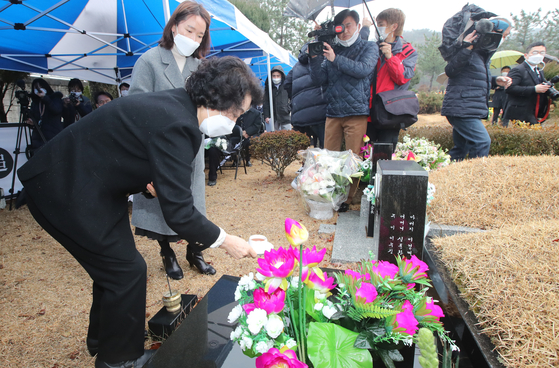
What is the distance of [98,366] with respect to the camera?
1.56 metres

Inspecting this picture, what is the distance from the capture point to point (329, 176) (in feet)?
12.6

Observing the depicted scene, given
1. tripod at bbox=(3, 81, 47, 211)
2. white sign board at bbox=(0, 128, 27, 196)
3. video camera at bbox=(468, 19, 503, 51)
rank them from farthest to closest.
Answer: white sign board at bbox=(0, 128, 27, 196), tripod at bbox=(3, 81, 47, 211), video camera at bbox=(468, 19, 503, 51)

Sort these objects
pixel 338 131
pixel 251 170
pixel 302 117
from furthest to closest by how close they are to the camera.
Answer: pixel 251 170
pixel 302 117
pixel 338 131

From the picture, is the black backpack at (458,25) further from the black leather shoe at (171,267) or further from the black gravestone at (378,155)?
the black leather shoe at (171,267)

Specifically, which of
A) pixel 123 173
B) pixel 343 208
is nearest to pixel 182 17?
pixel 123 173

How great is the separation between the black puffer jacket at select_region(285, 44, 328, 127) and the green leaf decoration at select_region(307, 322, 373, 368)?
12.4 feet

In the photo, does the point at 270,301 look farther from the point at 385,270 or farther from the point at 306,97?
the point at 306,97

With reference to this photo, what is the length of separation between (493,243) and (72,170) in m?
1.97

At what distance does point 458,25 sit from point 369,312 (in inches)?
146

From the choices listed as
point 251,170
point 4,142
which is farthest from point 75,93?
point 251,170

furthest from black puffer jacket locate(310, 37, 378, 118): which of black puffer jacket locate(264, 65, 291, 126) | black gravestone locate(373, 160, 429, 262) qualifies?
black puffer jacket locate(264, 65, 291, 126)

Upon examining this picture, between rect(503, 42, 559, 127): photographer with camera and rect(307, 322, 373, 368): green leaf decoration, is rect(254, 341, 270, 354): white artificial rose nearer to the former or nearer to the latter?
rect(307, 322, 373, 368): green leaf decoration

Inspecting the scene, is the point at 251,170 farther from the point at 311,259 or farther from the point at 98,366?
the point at 311,259

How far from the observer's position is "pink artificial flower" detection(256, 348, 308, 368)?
0.88 metres
